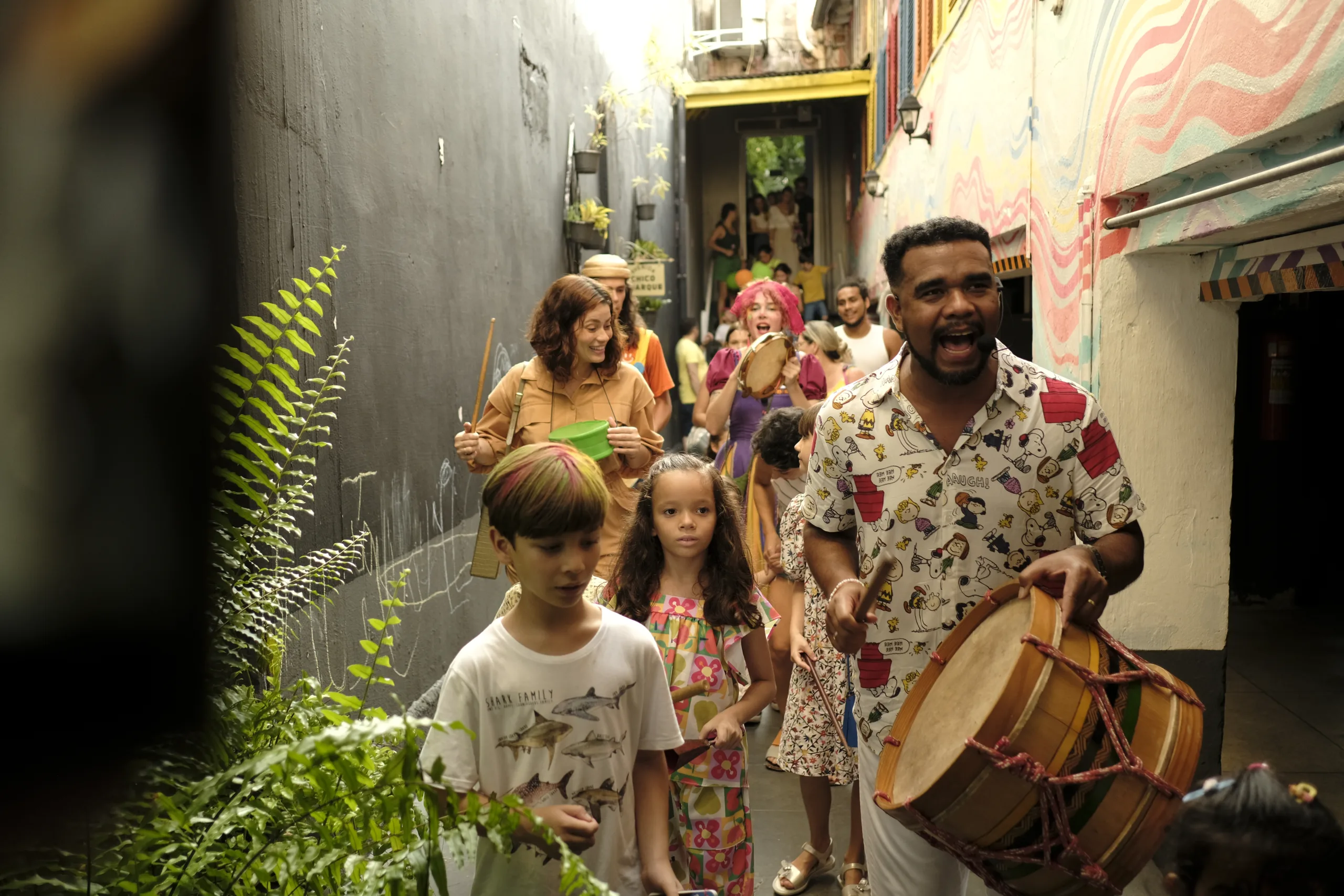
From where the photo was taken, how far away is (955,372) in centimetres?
241

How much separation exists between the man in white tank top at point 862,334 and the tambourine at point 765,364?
210cm

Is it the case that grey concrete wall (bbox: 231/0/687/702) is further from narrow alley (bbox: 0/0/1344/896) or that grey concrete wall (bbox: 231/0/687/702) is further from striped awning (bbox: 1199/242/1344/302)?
striped awning (bbox: 1199/242/1344/302)

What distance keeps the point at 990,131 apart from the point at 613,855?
5.82 meters

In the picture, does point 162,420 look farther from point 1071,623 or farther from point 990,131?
point 990,131

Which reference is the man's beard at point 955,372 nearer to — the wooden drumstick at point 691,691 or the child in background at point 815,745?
the wooden drumstick at point 691,691

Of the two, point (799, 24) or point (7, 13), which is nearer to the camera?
point (7, 13)

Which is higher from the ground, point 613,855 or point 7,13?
point 7,13

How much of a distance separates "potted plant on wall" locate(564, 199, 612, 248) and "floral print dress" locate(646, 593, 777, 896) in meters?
7.01

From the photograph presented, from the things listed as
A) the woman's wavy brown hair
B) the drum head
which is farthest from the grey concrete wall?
the drum head

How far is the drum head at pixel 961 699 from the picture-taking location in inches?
77.0

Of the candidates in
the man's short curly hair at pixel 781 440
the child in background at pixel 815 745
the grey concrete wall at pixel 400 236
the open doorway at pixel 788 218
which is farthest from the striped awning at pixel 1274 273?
the open doorway at pixel 788 218

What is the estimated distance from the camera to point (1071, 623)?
207 centimetres

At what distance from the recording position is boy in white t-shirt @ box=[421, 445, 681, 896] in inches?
81.1

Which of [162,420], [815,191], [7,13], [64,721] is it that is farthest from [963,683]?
[815,191]
